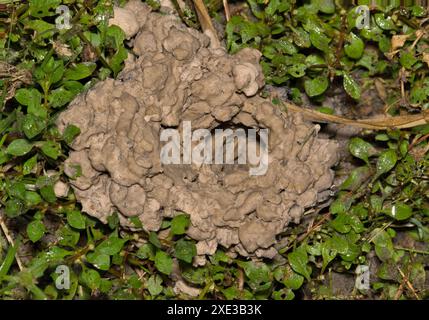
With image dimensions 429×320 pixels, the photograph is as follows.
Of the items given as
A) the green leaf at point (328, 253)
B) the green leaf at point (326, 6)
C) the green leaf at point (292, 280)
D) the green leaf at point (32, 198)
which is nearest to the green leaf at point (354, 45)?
the green leaf at point (326, 6)

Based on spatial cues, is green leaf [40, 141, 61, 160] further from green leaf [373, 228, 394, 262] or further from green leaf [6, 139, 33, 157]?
green leaf [373, 228, 394, 262]

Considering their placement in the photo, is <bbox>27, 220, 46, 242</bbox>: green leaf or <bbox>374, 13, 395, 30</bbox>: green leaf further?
<bbox>374, 13, 395, 30</bbox>: green leaf

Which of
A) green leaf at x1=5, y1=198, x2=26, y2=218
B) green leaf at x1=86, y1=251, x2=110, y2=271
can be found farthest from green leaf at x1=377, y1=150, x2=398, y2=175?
green leaf at x1=5, y1=198, x2=26, y2=218

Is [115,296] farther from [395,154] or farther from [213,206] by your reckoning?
[395,154]

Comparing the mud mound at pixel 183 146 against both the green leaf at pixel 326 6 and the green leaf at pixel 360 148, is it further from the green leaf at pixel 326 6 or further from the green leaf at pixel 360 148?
the green leaf at pixel 326 6

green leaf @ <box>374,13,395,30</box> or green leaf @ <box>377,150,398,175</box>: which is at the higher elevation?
green leaf @ <box>374,13,395,30</box>

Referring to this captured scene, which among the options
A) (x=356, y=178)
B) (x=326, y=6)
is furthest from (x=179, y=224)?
(x=326, y=6)

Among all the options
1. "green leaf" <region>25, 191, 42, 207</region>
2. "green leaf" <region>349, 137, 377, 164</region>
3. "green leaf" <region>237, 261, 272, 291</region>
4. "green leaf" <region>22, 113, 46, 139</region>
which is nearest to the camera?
"green leaf" <region>22, 113, 46, 139</region>

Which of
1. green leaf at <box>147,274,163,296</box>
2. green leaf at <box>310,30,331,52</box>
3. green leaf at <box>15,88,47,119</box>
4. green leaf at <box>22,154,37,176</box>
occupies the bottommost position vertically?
green leaf at <box>147,274,163,296</box>
